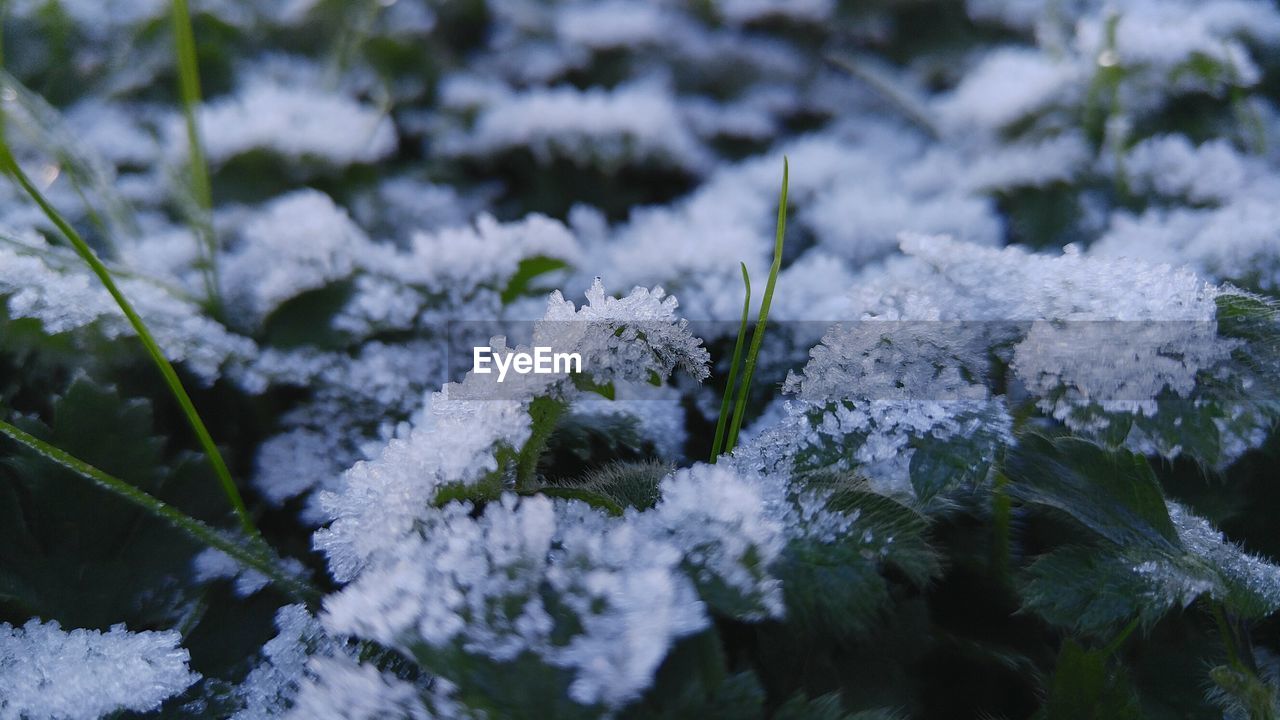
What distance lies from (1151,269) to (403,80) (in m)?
1.12

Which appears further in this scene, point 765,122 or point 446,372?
point 765,122

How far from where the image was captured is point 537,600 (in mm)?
396

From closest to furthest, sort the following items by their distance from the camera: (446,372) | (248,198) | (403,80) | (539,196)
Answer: (446,372)
(248,198)
(539,196)
(403,80)

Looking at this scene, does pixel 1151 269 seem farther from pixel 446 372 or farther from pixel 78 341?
pixel 78 341

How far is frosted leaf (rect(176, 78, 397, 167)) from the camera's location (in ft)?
3.45

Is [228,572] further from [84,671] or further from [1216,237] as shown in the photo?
[1216,237]

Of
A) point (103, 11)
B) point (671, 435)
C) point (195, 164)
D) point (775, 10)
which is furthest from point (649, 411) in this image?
point (103, 11)

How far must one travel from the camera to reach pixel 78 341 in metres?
0.66

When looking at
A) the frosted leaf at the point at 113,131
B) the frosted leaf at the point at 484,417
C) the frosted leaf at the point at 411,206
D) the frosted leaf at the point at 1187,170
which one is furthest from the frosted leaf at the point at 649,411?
the frosted leaf at the point at 113,131

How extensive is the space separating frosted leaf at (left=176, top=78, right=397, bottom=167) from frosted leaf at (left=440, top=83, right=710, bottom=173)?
0.13m

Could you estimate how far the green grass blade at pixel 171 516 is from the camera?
52 cm

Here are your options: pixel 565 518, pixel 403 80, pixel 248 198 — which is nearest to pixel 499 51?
pixel 403 80

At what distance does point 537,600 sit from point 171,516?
272 mm

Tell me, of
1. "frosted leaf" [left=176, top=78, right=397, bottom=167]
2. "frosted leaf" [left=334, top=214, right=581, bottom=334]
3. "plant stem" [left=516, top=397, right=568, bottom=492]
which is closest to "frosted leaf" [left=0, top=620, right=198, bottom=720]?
"plant stem" [left=516, top=397, right=568, bottom=492]
